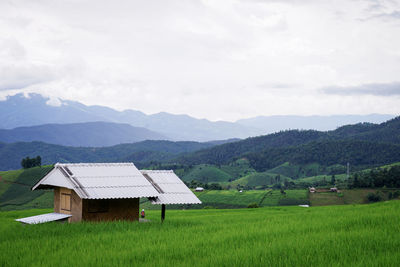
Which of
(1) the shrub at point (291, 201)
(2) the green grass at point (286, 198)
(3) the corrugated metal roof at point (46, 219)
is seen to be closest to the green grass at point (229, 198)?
(2) the green grass at point (286, 198)

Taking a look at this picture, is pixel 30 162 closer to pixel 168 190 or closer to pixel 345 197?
pixel 345 197

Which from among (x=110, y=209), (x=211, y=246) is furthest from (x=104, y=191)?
(x=211, y=246)

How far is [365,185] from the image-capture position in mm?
140875

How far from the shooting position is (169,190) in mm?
30781

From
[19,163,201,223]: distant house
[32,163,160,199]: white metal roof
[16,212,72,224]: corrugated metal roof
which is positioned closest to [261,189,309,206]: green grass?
[19,163,201,223]: distant house

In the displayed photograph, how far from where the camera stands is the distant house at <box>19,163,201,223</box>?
27.3 meters

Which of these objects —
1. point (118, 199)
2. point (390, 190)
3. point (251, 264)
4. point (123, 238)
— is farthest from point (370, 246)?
point (390, 190)

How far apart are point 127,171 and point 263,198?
4693 inches

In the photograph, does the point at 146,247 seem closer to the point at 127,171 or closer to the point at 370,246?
the point at 370,246

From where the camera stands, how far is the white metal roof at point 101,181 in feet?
88.3

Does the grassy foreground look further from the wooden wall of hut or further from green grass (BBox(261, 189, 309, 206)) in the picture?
green grass (BBox(261, 189, 309, 206))

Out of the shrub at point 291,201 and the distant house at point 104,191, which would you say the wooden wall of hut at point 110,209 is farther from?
the shrub at point 291,201

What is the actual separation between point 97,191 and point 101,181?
1.57 metres

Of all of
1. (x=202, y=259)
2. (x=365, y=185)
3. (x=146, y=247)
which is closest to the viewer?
(x=202, y=259)
